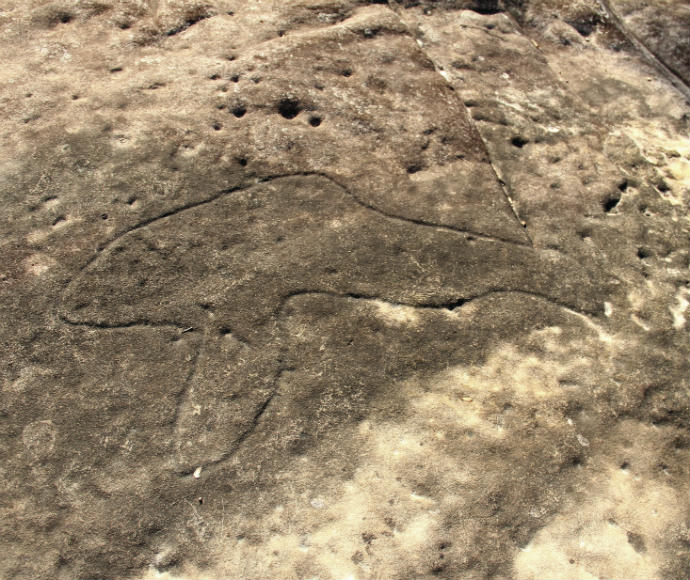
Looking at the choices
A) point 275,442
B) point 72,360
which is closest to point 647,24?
point 275,442

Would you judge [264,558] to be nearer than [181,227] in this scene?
Yes

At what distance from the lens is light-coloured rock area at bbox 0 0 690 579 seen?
2.09m

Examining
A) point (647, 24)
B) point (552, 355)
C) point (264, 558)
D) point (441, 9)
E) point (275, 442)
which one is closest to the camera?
point (264, 558)

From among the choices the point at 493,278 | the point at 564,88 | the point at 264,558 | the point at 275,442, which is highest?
the point at 564,88

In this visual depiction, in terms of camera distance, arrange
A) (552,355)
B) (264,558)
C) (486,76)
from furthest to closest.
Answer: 1. (486,76)
2. (552,355)
3. (264,558)

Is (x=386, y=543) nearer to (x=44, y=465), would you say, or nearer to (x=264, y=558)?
(x=264, y=558)

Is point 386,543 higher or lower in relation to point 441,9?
lower

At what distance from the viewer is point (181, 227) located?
257cm

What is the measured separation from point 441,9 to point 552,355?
84.5 inches

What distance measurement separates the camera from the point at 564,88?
3400mm

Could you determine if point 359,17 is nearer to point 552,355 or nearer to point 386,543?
point 552,355

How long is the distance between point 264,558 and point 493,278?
1302 mm

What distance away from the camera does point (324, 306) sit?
95.9 inches

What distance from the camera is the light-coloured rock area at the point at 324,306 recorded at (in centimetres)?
209
